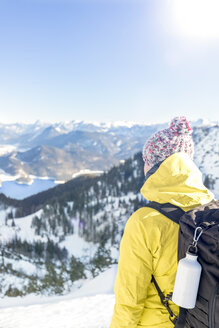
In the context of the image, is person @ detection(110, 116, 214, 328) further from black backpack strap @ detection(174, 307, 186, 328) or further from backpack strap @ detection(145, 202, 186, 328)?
black backpack strap @ detection(174, 307, 186, 328)

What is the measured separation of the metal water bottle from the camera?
2.37 metres

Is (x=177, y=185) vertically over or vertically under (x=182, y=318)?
over

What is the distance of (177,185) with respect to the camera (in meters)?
2.99

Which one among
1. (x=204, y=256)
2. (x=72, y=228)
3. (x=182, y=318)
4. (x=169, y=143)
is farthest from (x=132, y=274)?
(x=72, y=228)

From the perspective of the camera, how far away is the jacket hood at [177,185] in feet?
9.72

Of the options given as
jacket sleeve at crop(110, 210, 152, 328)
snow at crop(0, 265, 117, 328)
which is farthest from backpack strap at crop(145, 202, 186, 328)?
snow at crop(0, 265, 117, 328)

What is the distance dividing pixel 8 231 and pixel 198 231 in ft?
455

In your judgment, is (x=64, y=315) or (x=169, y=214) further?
(x=64, y=315)

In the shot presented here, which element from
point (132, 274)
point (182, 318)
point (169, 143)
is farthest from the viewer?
point (169, 143)

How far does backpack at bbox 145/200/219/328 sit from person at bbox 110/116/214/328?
225 millimetres

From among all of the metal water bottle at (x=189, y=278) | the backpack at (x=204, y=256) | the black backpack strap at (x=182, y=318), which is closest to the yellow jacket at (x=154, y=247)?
the backpack at (x=204, y=256)

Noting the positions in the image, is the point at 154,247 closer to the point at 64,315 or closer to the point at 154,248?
the point at 154,248

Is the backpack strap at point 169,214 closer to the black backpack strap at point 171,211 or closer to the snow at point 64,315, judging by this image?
the black backpack strap at point 171,211

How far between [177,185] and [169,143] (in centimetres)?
85
